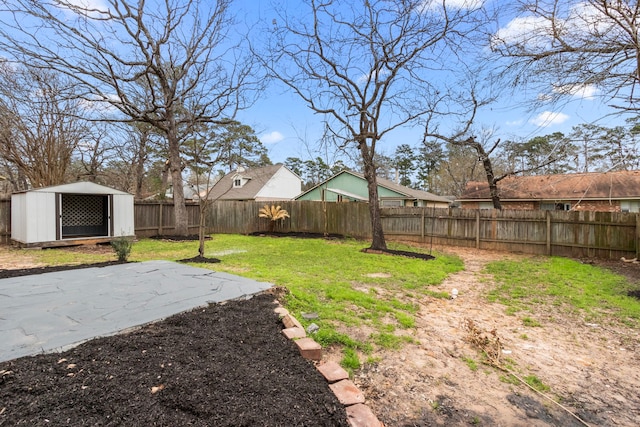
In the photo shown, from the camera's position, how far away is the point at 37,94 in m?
10.5

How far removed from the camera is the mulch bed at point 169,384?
135 cm

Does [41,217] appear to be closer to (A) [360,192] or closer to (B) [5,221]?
(B) [5,221]

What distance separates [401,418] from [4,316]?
3.11 metres

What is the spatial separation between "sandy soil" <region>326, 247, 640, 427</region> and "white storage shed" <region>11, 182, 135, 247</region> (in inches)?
343

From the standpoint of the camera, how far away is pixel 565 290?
4930 mm

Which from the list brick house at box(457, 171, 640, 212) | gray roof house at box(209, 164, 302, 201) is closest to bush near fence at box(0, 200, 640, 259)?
brick house at box(457, 171, 640, 212)

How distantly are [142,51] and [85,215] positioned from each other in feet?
19.4

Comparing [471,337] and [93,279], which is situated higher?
[93,279]

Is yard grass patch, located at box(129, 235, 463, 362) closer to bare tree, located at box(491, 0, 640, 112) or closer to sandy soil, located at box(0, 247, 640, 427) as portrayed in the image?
sandy soil, located at box(0, 247, 640, 427)

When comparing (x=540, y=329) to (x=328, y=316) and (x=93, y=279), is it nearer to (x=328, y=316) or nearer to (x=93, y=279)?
(x=328, y=316)

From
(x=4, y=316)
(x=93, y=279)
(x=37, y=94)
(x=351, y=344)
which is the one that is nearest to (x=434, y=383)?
(x=351, y=344)

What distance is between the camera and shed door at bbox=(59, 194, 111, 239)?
9805mm

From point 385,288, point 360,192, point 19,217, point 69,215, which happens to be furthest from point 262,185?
point 385,288

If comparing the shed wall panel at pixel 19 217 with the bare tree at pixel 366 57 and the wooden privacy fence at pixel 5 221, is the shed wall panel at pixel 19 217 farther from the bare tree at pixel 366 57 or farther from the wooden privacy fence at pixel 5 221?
the bare tree at pixel 366 57
